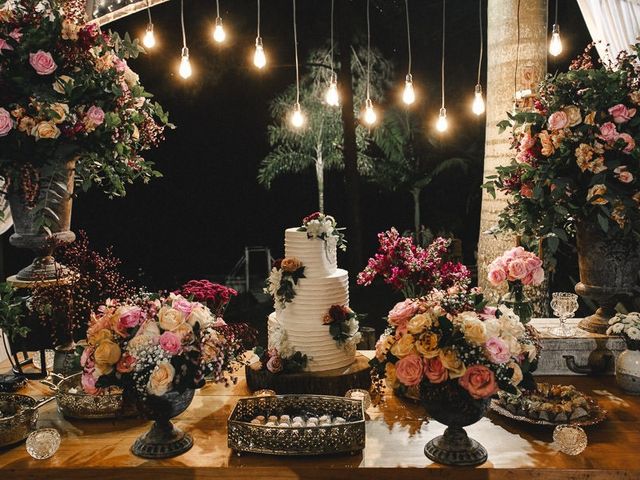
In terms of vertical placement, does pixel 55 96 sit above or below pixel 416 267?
above

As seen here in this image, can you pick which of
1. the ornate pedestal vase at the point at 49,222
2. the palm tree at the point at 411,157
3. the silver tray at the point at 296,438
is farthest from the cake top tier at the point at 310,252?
the palm tree at the point at 411,157

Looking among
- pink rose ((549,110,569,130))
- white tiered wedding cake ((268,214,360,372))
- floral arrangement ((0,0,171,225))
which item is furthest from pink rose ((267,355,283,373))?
pink rose ((549,110,569,130))

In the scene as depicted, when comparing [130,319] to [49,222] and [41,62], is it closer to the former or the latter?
[49,222]

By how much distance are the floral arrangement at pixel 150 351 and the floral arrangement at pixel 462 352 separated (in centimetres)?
65

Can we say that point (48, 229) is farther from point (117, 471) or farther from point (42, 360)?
point (117, 471)

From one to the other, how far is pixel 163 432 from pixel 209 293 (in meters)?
0.59

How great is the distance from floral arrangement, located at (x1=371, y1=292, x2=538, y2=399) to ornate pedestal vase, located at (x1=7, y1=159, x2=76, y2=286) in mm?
1602

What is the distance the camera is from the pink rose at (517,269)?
2.62 m

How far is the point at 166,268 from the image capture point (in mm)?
11523

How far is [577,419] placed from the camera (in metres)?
2.25

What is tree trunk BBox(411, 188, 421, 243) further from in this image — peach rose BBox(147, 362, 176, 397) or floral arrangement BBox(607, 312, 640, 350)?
peach rose BBox(147, 362, 176, 397)

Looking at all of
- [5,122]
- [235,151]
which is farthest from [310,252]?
[235,151]

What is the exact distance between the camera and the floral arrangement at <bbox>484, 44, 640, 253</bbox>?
2.61 meters

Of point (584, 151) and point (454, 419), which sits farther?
point (584, 151)
